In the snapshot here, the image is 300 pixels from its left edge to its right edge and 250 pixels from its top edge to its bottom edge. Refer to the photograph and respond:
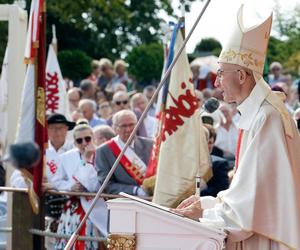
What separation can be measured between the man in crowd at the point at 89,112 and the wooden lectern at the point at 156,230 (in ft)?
30.4

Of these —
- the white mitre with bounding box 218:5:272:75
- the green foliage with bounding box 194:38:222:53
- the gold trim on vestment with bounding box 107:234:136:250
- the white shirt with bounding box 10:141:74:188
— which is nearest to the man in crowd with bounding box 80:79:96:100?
the white shirt with bounding box 10:141:74:188

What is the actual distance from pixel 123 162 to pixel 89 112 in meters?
4.73

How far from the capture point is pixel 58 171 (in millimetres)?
11703

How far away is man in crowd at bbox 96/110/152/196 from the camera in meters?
11.3

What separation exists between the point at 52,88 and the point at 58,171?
3248mm

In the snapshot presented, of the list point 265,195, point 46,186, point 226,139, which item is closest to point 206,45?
point 226,139

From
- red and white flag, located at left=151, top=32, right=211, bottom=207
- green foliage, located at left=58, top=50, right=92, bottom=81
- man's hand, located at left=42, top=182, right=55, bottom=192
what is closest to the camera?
red and white flag, located at left=151, top=32, right=211, bottom=207

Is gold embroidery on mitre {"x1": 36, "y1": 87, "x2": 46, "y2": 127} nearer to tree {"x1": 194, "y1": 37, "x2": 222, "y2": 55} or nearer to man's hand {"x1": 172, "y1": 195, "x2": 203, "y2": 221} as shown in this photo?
man's hand {"x1": 172, "y1": 195, "x2": 203, "y2": 221}

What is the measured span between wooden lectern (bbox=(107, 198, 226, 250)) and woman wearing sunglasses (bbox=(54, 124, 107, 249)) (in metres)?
4.12

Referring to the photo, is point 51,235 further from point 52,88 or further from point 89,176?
point 52,88

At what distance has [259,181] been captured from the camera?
22.3 ft

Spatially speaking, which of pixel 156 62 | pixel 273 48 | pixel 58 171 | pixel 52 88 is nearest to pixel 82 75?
pixel 156 62

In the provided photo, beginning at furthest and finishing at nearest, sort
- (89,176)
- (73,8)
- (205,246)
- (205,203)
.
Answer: (73,8) → (89,176) → (205,203) → (205,246)

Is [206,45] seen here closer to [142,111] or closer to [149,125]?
[142,111]
